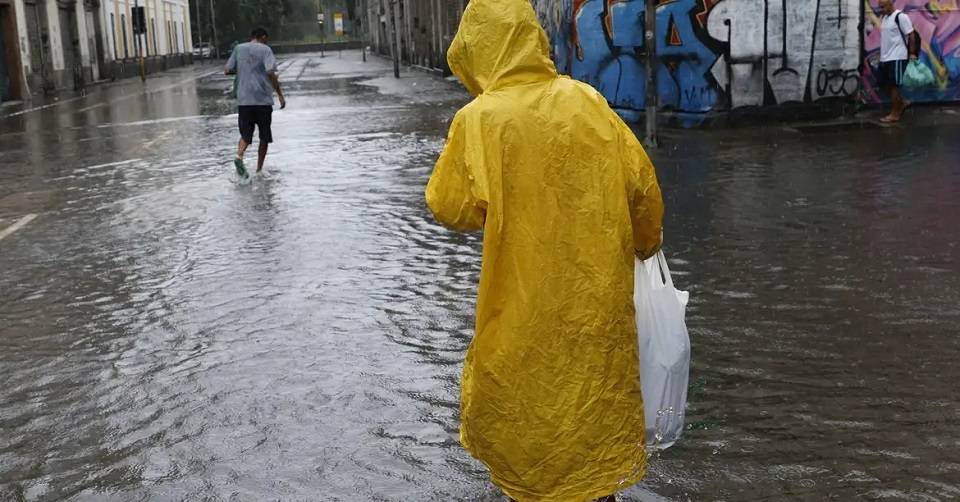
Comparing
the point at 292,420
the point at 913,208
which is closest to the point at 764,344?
the point at 292,420

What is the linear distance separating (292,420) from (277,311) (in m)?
1.78

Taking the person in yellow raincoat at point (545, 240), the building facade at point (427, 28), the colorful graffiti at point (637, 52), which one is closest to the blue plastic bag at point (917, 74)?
the colorful graffiti at point (637, 52)

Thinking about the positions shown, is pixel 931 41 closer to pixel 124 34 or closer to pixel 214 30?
pixel 124 34

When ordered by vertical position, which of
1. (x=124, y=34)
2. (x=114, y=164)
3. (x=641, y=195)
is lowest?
(x=114, y=164)

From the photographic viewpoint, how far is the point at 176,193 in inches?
415

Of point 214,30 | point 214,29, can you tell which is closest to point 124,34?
point 214,30

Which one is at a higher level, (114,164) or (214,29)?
(214,29)

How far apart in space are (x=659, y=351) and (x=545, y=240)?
50cm

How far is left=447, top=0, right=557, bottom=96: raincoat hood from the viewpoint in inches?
108

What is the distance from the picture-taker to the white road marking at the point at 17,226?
8.77 metres

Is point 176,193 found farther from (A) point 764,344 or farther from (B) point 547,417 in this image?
(B) point 547,417

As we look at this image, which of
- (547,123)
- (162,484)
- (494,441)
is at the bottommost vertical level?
(162,484)

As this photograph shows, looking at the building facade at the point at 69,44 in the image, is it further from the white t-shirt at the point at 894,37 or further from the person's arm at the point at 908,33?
the person's arm at the point at 908,33

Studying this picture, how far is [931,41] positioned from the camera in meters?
14.1
